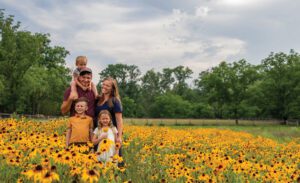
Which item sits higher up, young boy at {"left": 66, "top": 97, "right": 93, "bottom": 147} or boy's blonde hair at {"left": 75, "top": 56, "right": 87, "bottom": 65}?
boy's blonde hair at {"left": 75, "top": 56, "right": 87, "bottom": 65}

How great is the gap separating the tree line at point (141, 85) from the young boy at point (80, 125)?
30829mm

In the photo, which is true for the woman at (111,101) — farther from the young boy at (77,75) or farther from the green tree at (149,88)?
the green tree at (149,88)

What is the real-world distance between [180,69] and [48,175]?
9239cm

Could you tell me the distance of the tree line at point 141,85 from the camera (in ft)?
124

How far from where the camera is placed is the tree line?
3784 centimetres

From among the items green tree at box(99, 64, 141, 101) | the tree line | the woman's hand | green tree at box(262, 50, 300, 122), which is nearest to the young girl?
the woman's hand

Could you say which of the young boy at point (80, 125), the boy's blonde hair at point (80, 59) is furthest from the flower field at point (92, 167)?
the boy's blonde hair at point (80, 59)

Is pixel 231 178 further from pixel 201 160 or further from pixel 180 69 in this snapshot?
pixel 180 69

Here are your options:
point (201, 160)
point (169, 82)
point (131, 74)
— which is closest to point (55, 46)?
point (131, 74)

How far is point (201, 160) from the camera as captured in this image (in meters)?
5.74

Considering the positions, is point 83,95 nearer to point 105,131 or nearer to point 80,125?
point 80,125

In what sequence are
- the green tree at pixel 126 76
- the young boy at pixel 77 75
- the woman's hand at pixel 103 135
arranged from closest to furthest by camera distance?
the woman's hand at pixel 103 135, the young boy at pixel 77 75, the green tree at pixel 126 76

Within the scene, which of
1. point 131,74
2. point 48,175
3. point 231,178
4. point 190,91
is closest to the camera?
point 48,175

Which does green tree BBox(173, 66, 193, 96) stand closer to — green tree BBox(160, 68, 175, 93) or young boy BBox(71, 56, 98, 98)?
green tree BBox(160, 68, 175, 93)
